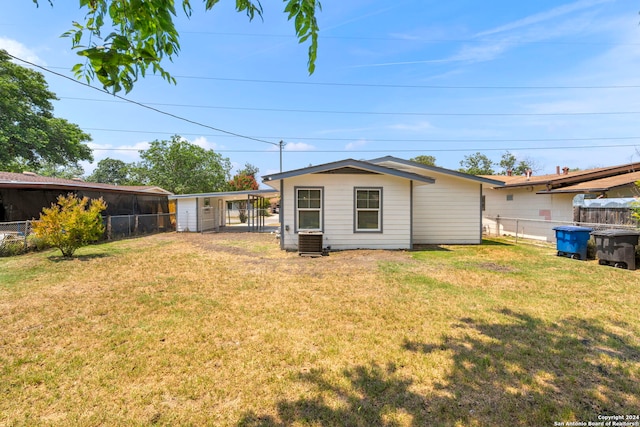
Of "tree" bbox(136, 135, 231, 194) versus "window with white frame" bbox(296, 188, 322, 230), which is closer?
"window with white frame" bbox(296, 188, 322, 230)

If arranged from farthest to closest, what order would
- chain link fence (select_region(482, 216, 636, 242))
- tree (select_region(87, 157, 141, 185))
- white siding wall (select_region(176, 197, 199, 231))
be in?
tree (select_region(87, 157, 141, 185))
white siding wall (select_region(176, 197, 199, 231))
chain link fence (select_region(482, 216, 636, 242))

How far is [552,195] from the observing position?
11.7m

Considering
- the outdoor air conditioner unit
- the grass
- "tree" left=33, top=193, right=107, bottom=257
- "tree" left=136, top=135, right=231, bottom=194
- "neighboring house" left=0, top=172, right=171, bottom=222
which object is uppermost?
"tree" left=136, top=135, right=231, bottom=194

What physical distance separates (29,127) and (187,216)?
49.6 ft

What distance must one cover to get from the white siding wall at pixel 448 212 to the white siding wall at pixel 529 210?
207cm

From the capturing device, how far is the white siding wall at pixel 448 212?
1108cm

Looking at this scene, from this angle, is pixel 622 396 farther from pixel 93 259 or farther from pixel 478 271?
pixel 93 259

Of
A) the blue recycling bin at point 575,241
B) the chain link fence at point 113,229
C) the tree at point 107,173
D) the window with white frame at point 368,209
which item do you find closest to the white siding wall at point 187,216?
the chain link fence at point 113,229

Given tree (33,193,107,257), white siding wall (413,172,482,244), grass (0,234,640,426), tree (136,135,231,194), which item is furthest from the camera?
tree (136,135,231,194)

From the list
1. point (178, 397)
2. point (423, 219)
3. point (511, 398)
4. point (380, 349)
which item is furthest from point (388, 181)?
point (178, 397)

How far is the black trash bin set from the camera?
6.69m

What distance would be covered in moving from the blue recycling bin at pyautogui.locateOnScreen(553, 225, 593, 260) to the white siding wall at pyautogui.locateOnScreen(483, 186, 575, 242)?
152cm

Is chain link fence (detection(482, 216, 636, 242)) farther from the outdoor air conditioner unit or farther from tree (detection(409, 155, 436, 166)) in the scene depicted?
tree (detection(409, 155, 436, 166))

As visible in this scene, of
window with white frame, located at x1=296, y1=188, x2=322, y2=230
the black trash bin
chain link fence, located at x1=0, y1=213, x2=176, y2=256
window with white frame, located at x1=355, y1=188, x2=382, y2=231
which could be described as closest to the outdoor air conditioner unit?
window with white frame, located at x1=296, y1=188, x2=322, y2=230
